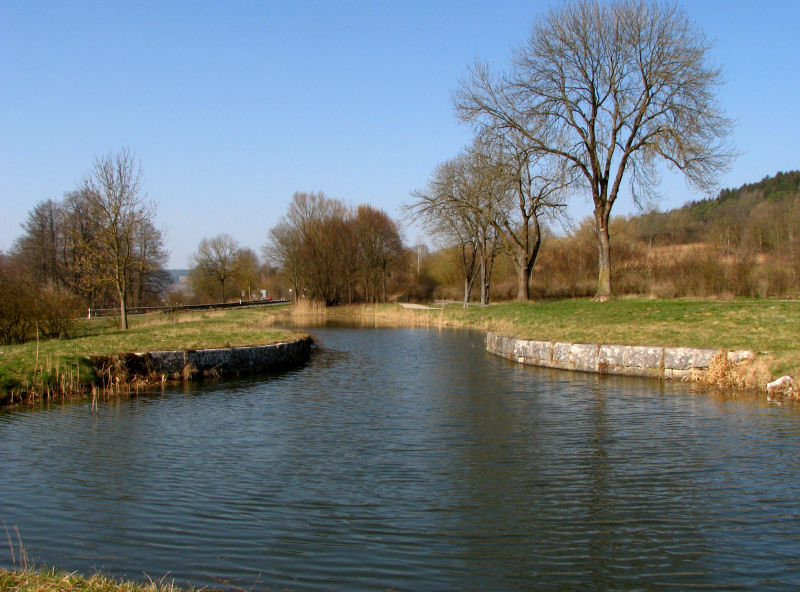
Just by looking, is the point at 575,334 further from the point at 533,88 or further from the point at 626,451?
the point at 533,88

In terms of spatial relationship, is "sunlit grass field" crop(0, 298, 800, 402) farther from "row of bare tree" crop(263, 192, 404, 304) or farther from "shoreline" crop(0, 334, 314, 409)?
"row of bare tree" crop(263, 192, 404, 304)

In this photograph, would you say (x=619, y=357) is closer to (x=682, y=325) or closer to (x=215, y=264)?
(x=682, y=325)

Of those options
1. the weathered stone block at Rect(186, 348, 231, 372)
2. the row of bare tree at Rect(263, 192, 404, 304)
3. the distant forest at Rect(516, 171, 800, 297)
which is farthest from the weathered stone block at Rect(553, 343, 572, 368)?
the row of bare tree at Rect(263, 192, 404, 304)

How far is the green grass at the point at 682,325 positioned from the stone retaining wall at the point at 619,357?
386mm

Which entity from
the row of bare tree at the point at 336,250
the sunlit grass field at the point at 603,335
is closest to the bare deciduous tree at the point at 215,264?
the row of bare tree at the point at 336,250

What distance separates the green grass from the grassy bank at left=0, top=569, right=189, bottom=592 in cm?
1175

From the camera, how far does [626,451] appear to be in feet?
27.4

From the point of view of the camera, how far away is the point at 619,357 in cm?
1507

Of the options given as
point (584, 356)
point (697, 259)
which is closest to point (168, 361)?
point (584, 356)

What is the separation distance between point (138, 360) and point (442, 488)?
9885 millimetres

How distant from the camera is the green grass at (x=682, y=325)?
13.5m

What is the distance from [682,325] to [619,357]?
9.10 feet

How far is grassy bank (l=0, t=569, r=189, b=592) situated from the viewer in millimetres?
4008

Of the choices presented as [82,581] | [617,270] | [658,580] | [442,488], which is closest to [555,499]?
[442,488]
